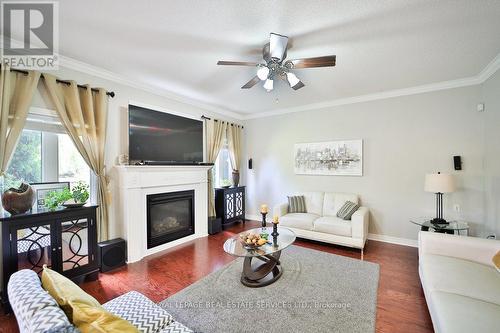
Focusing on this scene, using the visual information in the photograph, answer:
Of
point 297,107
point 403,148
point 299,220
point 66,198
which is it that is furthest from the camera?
point 297,107

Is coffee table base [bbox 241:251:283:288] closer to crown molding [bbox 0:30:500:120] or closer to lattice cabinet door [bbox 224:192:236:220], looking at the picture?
lattice cabinet door [bbox 224:192:236:220]

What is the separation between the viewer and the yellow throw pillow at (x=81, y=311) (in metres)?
0.90

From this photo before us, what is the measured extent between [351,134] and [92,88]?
14.5 feet

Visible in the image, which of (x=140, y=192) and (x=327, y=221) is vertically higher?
(x=140, y=192)

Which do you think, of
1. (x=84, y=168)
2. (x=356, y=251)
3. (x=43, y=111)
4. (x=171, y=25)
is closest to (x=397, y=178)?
(x=356, y=251)

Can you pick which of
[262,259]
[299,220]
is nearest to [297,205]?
[299,220]

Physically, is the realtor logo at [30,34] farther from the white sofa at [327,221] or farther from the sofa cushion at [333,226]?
the sofa cushion at [333,226]

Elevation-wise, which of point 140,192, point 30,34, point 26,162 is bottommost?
point 140,192

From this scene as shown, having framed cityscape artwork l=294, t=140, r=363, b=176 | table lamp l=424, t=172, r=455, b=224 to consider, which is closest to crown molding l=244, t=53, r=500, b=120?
framed cityscape artwork l=294, t=140, r=363, b=176

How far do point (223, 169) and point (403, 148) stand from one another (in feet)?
12.4

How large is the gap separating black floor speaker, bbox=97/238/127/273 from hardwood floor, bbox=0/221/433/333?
0.33 ft

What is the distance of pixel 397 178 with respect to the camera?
12.7 feet

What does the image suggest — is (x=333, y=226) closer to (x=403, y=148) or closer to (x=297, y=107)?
(x=403, y=148)

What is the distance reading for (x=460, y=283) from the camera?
177 cm
